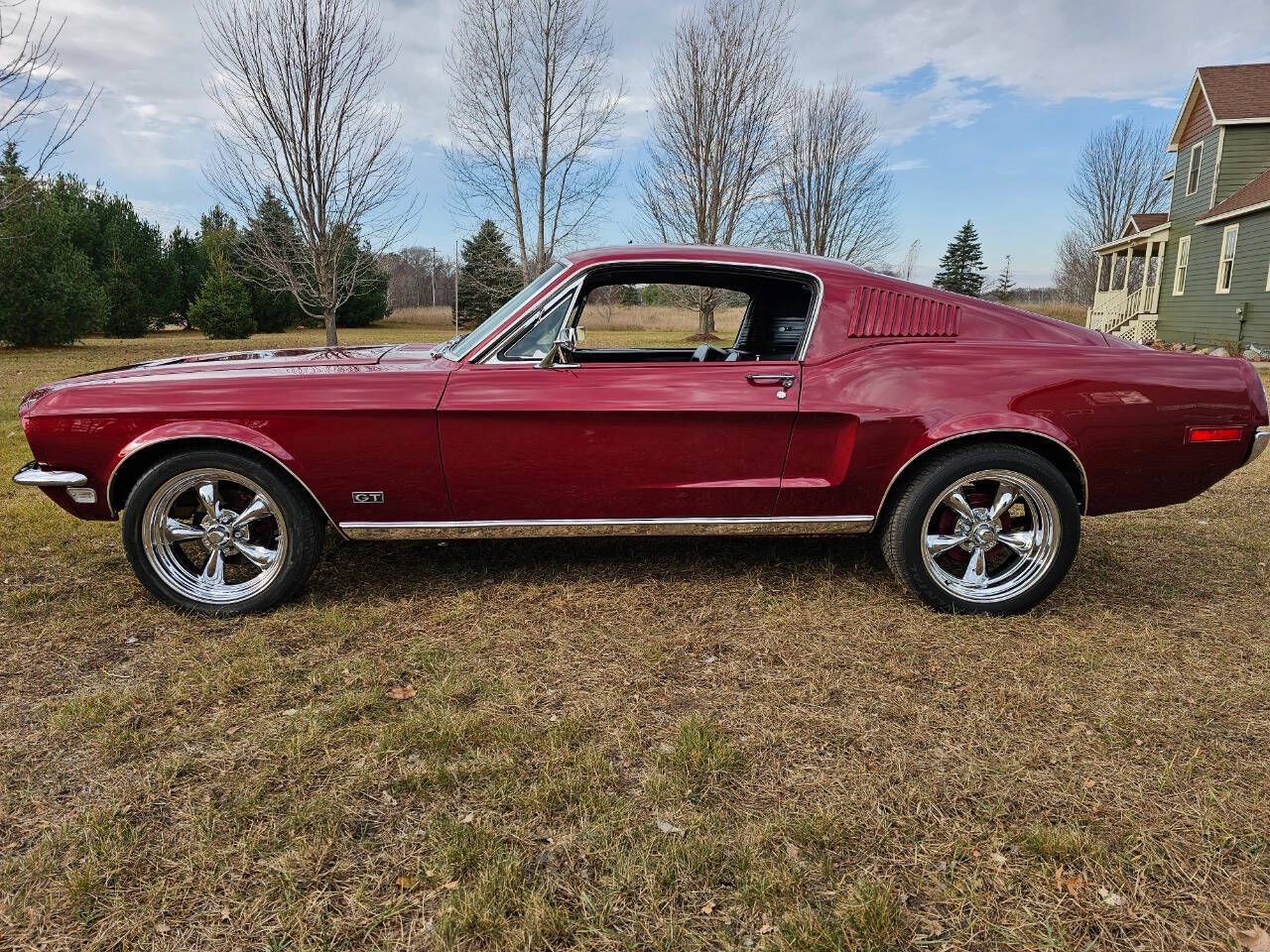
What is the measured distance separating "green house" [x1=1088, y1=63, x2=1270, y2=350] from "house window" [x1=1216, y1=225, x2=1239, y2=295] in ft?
0.08

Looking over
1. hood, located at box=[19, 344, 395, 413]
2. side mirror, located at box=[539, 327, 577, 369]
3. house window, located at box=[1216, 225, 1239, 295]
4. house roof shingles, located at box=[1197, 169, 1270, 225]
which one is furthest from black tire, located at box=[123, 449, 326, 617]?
house window, located at box=[1216, 225, 1239, 295]

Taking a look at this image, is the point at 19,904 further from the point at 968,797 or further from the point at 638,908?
the point at 968,797

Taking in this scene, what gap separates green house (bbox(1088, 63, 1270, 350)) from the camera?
17156 millimetres

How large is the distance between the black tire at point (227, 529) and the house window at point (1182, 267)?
24.0 metres

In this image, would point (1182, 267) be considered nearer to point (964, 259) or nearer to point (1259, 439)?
point (1259, 439)

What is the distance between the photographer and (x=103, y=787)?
88.0 inches

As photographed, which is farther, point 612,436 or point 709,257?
point 709,257

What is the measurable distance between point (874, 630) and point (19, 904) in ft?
9.48

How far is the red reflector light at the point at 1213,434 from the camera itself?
3.34m

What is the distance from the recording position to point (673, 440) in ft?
10.8

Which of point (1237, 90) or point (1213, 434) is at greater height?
point (1237, 90)

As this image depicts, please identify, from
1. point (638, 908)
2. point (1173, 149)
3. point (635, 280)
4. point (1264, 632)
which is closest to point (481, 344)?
point (635, 280)

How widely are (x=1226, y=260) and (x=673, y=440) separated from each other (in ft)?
68.0

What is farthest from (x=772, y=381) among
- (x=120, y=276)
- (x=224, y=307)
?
(x=120, y=276)
